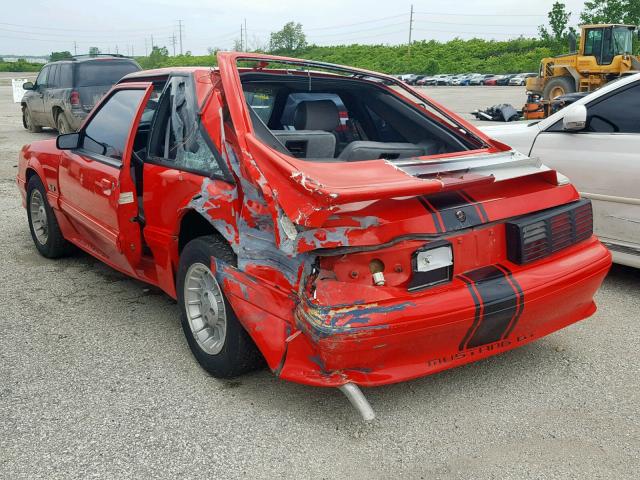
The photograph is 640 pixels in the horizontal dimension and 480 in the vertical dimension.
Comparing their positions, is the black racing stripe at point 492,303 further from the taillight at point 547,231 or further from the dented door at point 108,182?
the dented door at point 108,182

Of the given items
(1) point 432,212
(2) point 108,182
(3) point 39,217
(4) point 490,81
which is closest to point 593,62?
(3) point 39,217

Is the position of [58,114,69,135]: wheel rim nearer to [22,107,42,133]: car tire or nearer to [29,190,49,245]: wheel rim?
[22,107,42,133]: car tire

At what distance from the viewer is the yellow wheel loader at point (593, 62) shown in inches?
826

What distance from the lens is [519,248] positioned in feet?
9.48

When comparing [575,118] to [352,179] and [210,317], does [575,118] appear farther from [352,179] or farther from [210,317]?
[210,317]

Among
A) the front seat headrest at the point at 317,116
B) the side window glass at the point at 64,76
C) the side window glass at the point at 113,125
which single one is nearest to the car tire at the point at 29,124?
the side window glass at the point at 64,76

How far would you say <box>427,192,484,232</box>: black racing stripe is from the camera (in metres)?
2.72

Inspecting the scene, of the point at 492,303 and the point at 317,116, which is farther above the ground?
the point at 317,116

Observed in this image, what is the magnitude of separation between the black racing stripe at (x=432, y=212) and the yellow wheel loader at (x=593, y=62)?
20.8 metres

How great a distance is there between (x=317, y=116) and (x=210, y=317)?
5.15ft

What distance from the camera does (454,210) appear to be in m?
2.77

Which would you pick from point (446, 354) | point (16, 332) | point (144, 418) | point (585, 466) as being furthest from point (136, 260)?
point (585, 466)

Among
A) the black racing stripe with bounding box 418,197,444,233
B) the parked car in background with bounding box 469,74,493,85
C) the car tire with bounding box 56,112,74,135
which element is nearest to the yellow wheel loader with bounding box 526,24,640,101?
the car tire with bounding box 56,112,74,135

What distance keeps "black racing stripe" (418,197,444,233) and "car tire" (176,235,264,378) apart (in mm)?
918
